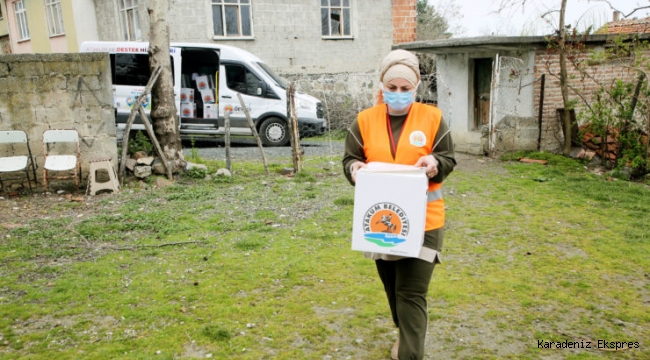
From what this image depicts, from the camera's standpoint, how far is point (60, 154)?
8.73 m

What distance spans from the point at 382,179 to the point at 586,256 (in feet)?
11.8

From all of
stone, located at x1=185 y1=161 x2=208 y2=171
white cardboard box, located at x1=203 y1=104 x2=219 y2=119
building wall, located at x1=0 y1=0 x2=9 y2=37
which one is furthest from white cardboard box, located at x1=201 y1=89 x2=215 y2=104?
building wall, located at x1=0 y1=0 x2=9 y2=37

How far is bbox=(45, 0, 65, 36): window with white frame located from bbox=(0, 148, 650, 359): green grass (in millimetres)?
15926

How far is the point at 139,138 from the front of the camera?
9.44 metres

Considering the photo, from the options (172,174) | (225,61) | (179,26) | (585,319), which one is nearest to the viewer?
(585,319)

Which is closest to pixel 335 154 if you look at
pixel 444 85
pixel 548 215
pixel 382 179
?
pixel 444 85

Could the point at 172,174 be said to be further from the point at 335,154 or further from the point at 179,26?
the point at 179,26

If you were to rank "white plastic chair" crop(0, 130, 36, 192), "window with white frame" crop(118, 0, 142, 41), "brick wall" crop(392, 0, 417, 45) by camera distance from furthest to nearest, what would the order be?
"brick wall" crop(392, 0, 417, 45), "window with white frame" crop(118, 0, 142, 41), "white plastic chair" crop(0, 130, 36, 192)

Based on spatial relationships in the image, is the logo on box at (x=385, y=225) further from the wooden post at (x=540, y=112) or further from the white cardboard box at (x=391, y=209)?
the wooden post at (x=540, y=112)

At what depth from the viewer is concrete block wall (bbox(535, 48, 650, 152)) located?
10914mm

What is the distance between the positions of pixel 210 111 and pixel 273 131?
1687 millimetres

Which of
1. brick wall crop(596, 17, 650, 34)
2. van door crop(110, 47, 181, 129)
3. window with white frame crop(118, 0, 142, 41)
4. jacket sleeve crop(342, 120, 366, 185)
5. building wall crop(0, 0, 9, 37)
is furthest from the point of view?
building wall crop(0, 0, 9, 37)

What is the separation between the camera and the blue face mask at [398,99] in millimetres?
2934

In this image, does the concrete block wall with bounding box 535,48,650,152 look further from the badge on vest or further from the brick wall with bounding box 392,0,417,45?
the brick wall with bounding box 392,0,417,45
